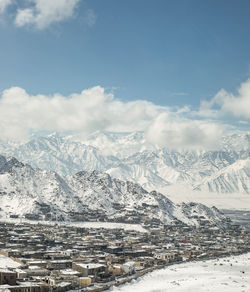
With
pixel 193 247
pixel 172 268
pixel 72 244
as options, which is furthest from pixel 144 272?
pixel 193 247

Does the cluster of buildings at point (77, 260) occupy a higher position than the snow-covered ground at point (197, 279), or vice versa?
the cluster of buildings at point (77, 260)

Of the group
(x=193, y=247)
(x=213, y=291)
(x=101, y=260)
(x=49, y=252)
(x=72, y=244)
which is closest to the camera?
(x=213, y=291)

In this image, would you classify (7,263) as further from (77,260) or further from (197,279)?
(197,279)

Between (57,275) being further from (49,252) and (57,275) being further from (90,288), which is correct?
(49,252)

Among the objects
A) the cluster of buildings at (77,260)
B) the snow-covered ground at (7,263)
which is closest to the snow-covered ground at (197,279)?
the cluster of buildings at (77,260)

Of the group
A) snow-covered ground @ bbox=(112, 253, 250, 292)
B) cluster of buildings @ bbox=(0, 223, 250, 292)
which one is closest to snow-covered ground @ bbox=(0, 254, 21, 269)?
cluster of buildings @ bbox=(0, 223, 250, 292)

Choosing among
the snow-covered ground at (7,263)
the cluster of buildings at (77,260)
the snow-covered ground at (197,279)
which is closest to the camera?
the cluster of buildings at (77,260)

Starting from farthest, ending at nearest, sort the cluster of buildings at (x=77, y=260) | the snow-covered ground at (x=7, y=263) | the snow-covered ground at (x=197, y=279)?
the snow-covered ground at (x=7, y=263)
the snow-covered ground at (x=197, y=279)
the cluster of buildings at (x=77, y=260)

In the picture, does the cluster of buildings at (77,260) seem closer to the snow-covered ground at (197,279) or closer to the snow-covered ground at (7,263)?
the snow-covered ground at (7,263)

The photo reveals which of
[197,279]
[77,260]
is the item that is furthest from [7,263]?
[197,279]
